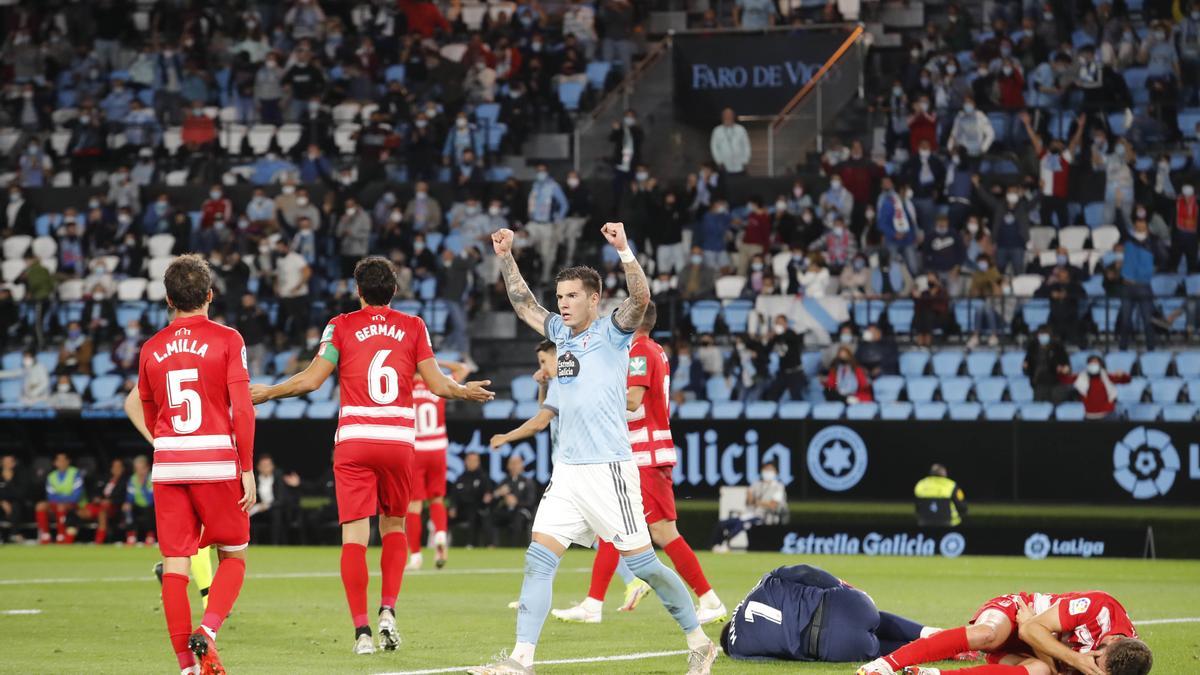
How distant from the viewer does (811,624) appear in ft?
34.6

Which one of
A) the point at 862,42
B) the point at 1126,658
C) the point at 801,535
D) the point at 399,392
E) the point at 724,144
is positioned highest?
the point at 862,42

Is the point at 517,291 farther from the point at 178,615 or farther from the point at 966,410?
the point at 966,410

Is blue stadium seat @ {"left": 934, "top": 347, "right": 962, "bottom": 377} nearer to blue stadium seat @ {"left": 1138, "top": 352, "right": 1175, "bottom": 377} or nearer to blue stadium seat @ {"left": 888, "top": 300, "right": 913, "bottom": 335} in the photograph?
blue stadium seat @ {"left": 888, "top": 300, "right": 913, "bottom": 335}

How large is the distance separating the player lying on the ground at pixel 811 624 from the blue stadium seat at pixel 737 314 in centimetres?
1637

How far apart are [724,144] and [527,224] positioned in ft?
14.1

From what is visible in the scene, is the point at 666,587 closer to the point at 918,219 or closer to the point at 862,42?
the point at 918,219

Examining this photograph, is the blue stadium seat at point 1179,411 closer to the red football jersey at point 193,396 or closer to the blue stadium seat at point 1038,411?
the blue stadium seat at point 1038,411

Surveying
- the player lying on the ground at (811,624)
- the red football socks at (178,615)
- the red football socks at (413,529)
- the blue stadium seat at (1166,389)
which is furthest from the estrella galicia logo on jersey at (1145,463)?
the red football socks at (178,615)

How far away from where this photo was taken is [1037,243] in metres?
28.8

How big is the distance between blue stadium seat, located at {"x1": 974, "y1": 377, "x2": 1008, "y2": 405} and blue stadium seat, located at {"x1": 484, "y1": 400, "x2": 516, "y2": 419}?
7254 mm

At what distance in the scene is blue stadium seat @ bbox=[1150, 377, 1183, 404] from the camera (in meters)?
25.2

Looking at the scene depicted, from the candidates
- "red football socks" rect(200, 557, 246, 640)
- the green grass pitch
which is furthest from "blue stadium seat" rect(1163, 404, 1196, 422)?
"red football socks" rect(200, 557, 246, 640)

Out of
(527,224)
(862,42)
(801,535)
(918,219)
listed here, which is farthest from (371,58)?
(801,535)

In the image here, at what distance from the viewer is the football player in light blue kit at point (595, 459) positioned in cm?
945
